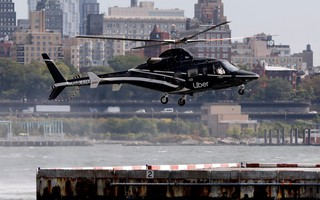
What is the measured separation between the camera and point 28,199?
6875cm

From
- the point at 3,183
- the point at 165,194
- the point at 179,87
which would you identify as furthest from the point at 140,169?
the point at 3,183

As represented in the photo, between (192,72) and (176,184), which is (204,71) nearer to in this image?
(192,72)

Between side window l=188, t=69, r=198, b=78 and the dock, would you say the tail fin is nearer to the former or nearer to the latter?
side window l=188, t=69, r=198, b=78

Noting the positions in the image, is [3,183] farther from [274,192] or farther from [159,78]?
[274,192]

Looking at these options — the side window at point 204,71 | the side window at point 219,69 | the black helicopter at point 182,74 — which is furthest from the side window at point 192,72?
the side window at point 219,69

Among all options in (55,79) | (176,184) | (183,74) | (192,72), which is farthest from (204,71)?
(176,184)

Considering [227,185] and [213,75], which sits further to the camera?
[213,75]

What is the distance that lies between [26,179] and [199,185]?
135 feet

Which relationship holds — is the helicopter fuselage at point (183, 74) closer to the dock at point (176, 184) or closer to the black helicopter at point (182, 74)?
the black helicopter at point (182, 74)

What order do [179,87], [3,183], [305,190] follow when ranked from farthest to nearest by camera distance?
[3,183], [179,87], [305,190]

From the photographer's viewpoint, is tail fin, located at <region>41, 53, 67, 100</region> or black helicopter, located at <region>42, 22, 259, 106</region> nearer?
black helicopter, located at <region>42, 22, 259, 106</region>

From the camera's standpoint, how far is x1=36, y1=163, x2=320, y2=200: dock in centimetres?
4822

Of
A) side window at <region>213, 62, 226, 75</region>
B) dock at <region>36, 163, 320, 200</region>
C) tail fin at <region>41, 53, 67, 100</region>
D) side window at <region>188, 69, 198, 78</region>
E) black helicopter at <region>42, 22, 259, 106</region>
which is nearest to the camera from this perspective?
dock at <region>36, 163, 320, 200</region>

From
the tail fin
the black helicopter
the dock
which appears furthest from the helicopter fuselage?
→ the dock
